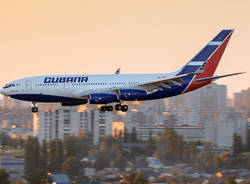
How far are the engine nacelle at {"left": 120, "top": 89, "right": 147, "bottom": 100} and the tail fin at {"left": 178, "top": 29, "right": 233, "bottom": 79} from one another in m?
6.99

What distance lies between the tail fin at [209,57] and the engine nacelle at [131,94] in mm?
6988

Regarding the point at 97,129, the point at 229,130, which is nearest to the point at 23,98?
the point at 97,129

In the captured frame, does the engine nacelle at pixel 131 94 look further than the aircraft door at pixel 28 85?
Yes

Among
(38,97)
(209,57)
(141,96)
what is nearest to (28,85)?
(38,97)

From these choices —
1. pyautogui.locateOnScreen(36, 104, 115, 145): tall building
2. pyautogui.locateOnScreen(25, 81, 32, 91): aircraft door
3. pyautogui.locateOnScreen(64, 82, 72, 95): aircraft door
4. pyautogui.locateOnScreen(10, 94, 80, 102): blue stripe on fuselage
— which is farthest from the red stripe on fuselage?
pyautogui.locateOnScreen(36, 104, 115, 145): tall building

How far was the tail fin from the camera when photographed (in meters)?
71.1

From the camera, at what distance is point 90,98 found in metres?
64.2

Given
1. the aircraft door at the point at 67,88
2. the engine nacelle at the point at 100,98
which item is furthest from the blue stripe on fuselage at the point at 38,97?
the engine nacelle at the point at 100,98

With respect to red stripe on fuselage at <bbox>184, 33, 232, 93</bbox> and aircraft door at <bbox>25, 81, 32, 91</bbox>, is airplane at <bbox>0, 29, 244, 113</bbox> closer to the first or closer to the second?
aircraft door at <bbox>25, 81, 32, 91</bbox>

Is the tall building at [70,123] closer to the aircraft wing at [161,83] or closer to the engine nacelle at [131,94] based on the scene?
the aircraft wing at [161,83]

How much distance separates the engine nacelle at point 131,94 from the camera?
6531 centimetres

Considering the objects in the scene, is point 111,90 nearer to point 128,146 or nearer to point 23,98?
point 23,98

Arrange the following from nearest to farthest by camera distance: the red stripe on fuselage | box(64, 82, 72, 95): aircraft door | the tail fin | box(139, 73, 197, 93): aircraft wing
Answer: box(139, 73, 197, 93): aircraft wing → box(64, 82, 72, 95): aircraft door → the red stripe on fuselage → the tail fin

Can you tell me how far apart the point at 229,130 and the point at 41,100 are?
136769 mm
